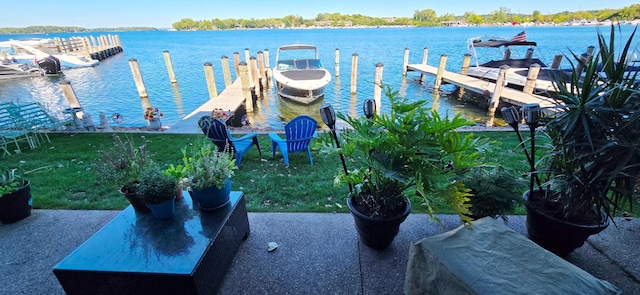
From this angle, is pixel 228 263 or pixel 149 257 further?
pixel 228 263

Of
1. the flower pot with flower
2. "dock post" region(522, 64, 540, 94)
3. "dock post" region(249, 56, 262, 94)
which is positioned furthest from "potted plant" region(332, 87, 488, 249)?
"dock post" region(249, 56, 262, 94)

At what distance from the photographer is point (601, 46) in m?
2.00

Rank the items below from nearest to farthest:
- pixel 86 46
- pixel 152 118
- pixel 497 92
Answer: pixel 152 118 < pixel 497 92 < pixel 86 46

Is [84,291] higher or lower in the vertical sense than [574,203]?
lower

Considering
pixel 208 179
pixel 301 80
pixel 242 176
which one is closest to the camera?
pixel 208 179

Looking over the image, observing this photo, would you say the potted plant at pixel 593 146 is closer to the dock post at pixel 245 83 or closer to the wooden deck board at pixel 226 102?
the wooden deck board at pixel 226 102

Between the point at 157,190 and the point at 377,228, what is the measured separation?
5.71 ft

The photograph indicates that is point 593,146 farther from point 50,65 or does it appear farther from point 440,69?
point 50,65

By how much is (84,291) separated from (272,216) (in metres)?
1.66

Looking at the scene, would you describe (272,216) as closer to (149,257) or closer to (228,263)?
(228,263)

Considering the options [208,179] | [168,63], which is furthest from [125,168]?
[168,63]

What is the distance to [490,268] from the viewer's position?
151 centimetres

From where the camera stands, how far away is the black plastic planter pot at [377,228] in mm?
2238

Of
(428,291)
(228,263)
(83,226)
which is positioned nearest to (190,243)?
(228,263)
